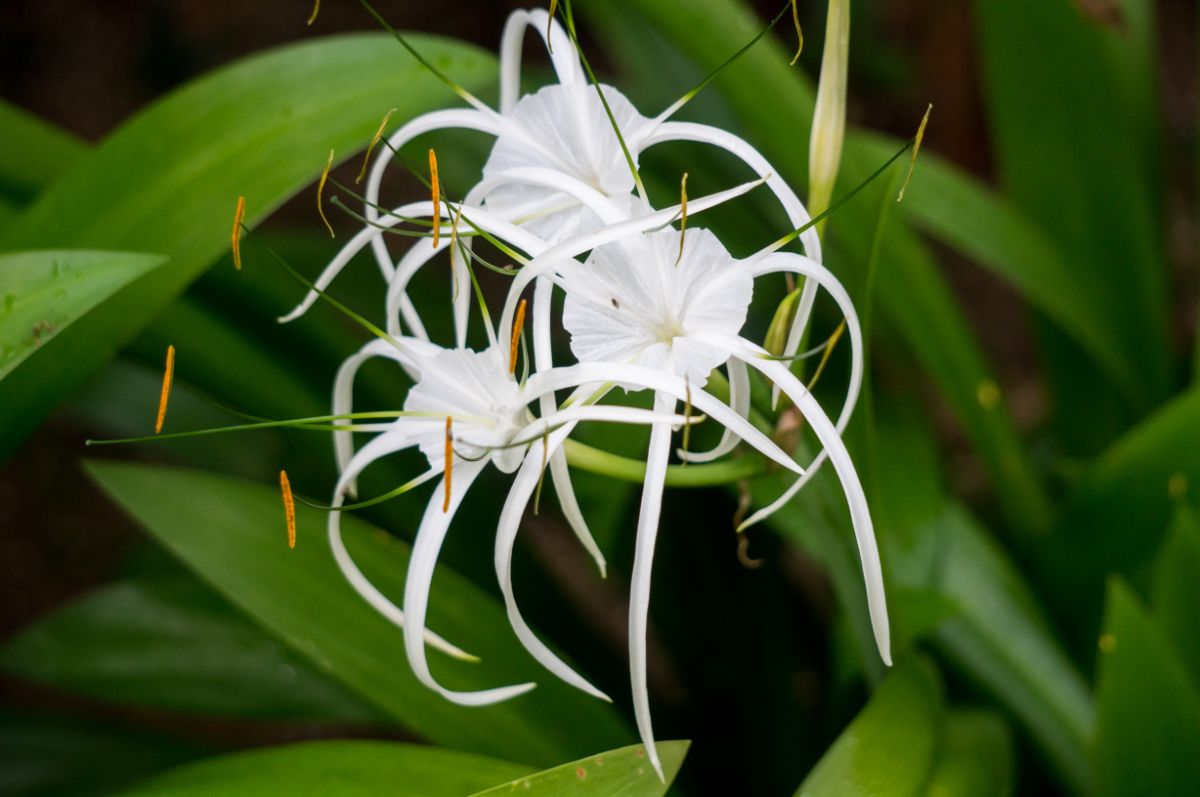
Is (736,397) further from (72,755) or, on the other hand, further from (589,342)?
(72,755)

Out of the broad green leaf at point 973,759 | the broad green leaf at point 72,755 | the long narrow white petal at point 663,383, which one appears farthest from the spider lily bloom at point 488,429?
the broad green leaf at point 72,755

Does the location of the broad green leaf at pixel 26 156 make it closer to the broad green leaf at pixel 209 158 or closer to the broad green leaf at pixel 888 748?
the broad green leaf at pixel 209 158

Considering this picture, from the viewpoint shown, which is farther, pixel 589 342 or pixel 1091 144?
pixel 1091 144

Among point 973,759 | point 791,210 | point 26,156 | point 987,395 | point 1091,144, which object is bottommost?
point 973,759

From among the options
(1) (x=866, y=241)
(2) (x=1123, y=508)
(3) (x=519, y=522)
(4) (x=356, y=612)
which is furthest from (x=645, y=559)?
(2) (x=1123, y=508)

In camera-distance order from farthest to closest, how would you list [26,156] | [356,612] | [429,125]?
[26,156]
[356,612]
[429,125]

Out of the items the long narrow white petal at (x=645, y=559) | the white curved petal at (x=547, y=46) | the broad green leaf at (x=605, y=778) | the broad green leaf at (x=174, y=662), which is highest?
the white curved petal at (x=547, y=46)

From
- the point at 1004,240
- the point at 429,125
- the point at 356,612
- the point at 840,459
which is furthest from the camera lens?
the point at 1004,240

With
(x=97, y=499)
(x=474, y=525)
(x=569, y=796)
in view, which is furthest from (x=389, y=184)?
(x=569, y=796)
